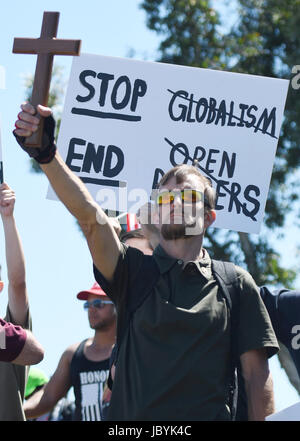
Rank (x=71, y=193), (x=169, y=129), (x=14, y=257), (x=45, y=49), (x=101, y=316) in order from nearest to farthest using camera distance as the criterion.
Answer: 1. (x=71, y=193)
2. (x=45, y=49)
3. (x=14, y=257)
4. (x=169, y=129)
5. (x=101, y=316)

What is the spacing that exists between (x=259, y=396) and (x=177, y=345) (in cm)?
45

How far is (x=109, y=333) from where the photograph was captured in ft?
18.0

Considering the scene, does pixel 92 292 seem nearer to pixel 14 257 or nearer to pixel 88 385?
pixel 88 385

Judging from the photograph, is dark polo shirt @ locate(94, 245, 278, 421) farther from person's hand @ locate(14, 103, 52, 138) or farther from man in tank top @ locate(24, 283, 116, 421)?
man in tank top @ locate(24, 283, 116, 421)

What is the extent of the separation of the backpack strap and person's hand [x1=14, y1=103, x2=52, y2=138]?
0.91 metres

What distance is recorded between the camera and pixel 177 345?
3.23 meters

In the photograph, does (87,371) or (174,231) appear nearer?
(174,231)

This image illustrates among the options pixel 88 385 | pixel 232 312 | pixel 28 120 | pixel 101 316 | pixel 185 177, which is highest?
pixel 28 120

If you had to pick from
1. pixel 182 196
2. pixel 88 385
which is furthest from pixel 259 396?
pixel 88 385

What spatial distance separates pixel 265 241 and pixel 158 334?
10.1 metres

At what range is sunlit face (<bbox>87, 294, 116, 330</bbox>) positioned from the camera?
5.48 metres

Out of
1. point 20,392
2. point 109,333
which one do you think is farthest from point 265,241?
point 20,392

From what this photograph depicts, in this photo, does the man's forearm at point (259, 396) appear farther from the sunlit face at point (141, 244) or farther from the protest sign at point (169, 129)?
the protest sign at point (169, 129)

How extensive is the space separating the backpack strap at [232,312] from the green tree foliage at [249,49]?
367 inches
